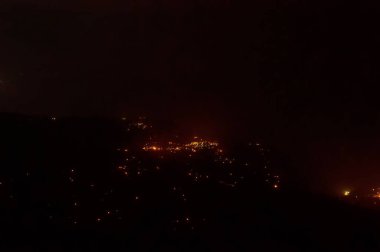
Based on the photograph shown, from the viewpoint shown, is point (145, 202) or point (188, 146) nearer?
point (145, 202)

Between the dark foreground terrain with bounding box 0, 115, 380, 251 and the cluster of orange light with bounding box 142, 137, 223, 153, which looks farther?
the cluster of orange light with bounding box 142, 137, 223, 153

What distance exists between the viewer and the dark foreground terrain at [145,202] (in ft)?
5.71

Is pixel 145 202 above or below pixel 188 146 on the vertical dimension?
below

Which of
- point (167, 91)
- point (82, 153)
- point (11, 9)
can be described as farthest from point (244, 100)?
point (82, 153)

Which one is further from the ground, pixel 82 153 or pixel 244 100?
pixel 244 100

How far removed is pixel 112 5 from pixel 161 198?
3521 mm

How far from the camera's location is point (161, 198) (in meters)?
1.96

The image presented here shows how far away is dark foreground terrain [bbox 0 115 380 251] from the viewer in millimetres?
1741

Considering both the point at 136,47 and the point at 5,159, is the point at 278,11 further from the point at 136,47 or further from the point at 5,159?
the point at 5,159

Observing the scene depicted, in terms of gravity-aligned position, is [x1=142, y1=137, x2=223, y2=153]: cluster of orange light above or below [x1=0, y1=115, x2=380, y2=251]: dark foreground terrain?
above

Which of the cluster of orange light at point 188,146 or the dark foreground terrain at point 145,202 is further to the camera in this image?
the cluster of orange light at point 188,146

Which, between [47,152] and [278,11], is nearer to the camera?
[47,152]

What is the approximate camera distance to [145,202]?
191cm

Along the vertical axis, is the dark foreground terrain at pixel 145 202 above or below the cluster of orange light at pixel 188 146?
below
